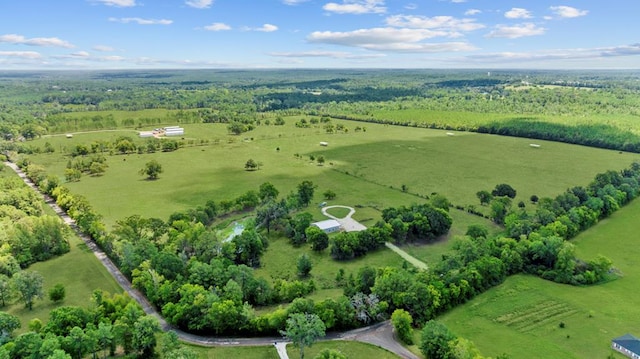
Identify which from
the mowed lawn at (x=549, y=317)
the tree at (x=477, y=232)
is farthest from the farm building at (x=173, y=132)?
the mowed lawn at (x=549, y=317)

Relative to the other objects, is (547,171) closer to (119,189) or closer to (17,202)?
(119,189)

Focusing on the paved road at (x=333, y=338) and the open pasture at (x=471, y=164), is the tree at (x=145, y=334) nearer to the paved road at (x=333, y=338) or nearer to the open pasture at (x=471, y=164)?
the paved road at (x=333, y=338)

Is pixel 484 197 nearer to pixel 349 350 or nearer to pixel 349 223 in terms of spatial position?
pixel 349 223

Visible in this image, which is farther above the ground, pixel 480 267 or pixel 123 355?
pixel 480 267

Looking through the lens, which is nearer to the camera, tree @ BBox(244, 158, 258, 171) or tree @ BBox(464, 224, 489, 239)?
tree @ BBox(464, 224, 489, 239)

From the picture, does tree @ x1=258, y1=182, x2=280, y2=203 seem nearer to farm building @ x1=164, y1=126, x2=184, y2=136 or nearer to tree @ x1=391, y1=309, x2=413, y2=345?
tree @ x1=391, y1=309, x2=413, y2=345

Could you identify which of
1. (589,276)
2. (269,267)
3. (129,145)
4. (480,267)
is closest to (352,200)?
(269,267)

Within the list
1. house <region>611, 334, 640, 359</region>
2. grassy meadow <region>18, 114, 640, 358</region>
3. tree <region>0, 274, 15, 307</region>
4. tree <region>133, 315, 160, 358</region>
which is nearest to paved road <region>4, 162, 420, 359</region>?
grassy meadow <region>18, 114, 640, 358</region>
